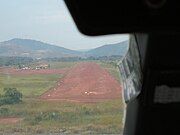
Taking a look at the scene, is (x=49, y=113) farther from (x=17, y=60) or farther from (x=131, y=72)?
(x=131, y=72)

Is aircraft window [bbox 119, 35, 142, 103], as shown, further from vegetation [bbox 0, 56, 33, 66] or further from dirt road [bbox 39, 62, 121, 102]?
vegetation [bbox 0, 56, 33, 66]

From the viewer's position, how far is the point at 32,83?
2633 millimetres

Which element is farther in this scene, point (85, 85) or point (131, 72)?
point (85, 85)

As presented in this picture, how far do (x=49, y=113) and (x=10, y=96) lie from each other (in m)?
0.27

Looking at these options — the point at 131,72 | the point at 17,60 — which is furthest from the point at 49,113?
the point at 131,72

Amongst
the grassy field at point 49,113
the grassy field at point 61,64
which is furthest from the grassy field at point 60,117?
the grassy field at point 61,64

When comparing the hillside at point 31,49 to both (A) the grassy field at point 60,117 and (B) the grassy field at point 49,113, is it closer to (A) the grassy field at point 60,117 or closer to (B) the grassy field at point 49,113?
(B) the grassy field at point 49,113

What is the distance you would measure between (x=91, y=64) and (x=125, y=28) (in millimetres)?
1978

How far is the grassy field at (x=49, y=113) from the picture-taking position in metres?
A: 2.54

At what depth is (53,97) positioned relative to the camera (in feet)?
8.50

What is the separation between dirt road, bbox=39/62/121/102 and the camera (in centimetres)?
256

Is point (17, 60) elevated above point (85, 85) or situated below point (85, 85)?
above

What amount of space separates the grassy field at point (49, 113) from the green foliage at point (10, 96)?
0.02 m

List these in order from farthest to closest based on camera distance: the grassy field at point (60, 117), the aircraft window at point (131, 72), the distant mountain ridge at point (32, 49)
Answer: the distant mountain ridge at point (32, 49)
the grassy field at point (60, 117)
the aircraft window at point (131, 72)
